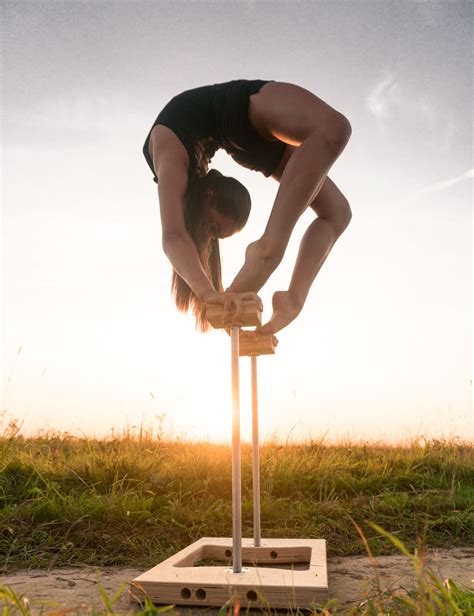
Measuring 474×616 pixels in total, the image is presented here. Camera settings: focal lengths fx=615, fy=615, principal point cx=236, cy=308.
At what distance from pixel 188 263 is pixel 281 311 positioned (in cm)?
55

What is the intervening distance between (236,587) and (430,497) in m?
1.96

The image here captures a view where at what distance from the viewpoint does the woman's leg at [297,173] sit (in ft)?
8.09

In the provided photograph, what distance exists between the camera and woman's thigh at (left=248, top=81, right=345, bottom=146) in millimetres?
2516

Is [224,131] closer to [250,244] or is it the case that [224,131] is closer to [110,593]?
[250,244]

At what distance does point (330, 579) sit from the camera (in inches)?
92.3

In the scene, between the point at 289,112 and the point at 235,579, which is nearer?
the point at 235,579

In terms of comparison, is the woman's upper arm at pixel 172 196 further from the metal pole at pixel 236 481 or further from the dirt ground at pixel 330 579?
the dirt ground at pixel 330 579

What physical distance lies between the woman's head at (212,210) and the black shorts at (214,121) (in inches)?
3.7

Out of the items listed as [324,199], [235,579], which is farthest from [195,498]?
[324,199]

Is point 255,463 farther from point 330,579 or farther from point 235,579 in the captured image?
point 235,579

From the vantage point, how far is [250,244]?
8.30 ft

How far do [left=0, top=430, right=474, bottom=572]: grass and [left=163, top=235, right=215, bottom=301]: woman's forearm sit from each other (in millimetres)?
1261

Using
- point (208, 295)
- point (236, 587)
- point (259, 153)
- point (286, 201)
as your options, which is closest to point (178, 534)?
point (236, 587)

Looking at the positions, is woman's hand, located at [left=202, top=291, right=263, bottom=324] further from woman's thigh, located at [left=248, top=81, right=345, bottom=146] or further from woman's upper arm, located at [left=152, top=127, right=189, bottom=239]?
woman's thigh, located at [left=248, top=81, right=345, bottom=146]
